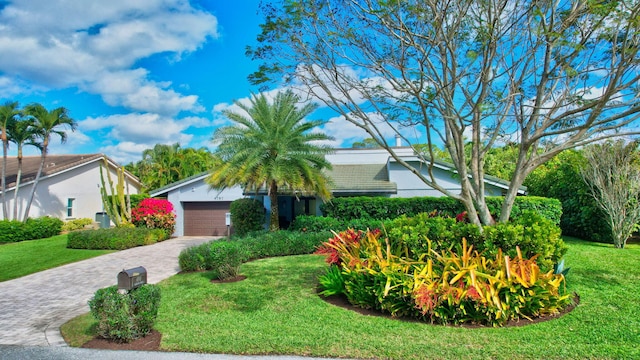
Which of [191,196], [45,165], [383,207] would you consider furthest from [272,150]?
[45,165]

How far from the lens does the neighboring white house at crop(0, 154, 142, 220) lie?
22.4m

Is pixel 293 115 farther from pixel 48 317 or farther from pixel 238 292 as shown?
pixel 48 317

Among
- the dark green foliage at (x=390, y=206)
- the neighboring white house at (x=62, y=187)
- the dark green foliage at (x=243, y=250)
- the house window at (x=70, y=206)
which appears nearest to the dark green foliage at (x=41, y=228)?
the neighboring white house at (x=62, y=187)

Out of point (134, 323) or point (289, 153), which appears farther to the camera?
point (289, 153)

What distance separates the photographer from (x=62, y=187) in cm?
2409

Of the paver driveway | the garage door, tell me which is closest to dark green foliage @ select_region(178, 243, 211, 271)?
the paver driveway

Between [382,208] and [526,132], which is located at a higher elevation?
[526,132]

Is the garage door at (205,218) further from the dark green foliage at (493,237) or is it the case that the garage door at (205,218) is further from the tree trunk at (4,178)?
the dark green foliage at (493,237)

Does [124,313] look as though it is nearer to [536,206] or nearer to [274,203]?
[274,203]

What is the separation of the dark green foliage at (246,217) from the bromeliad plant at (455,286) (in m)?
10.8

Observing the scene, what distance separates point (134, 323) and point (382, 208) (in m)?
12.1

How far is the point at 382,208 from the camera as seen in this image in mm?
16281

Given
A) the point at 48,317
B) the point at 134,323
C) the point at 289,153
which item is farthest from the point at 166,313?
the point at 289,153

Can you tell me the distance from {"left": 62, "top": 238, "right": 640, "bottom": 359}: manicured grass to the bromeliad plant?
278mm
